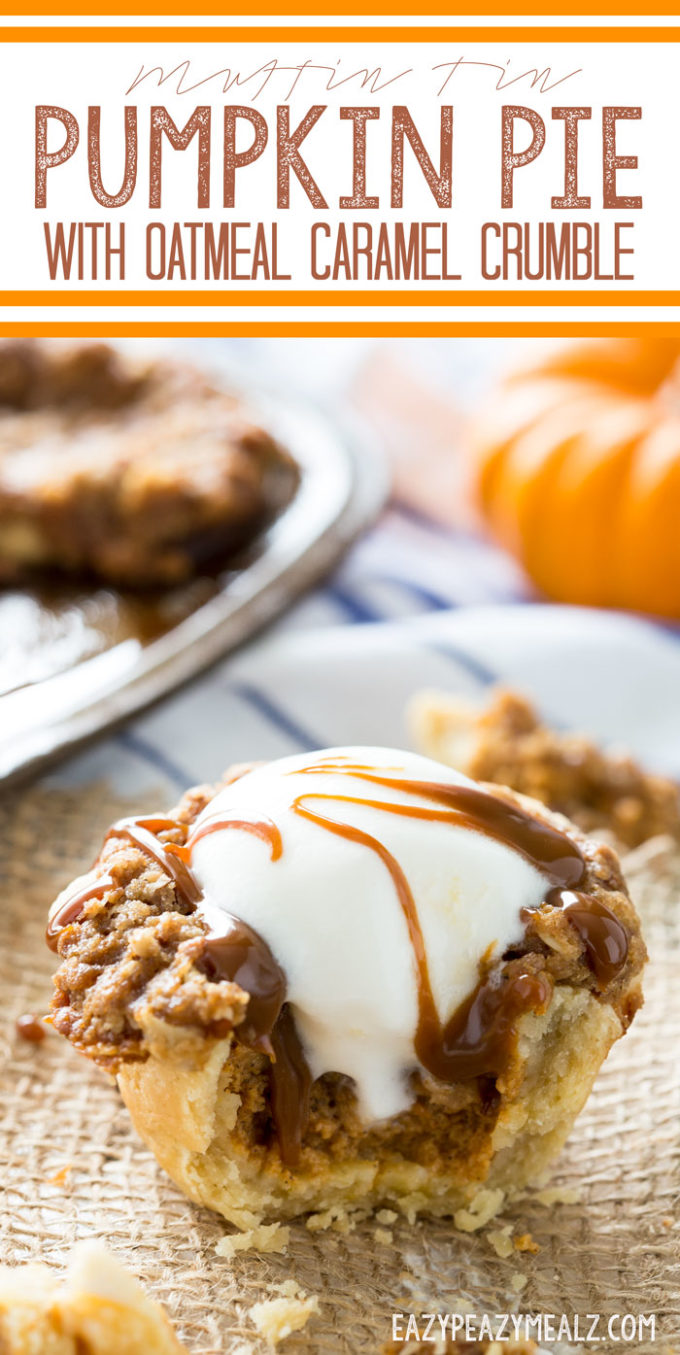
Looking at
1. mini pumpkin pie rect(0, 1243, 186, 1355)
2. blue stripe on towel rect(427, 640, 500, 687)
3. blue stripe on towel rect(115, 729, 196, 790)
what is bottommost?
blue stripe on towel rect(115, 729, 196, 790)

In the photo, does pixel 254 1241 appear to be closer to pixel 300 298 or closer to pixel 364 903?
pixel 364 903

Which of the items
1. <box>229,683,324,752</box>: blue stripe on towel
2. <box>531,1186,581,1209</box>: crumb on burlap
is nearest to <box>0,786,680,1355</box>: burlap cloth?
<box>531,1186,581,1209</box>: crumb on burlap

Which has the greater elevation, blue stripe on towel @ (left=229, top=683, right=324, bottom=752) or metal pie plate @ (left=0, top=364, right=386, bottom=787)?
metal pie plate @ (left=0, top=364, right=386, bottom=787)

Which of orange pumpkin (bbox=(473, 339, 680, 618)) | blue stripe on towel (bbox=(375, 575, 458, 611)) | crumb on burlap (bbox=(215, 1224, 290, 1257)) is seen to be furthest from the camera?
blue stripe on towel (bbox=(375, 575, 458, 611))

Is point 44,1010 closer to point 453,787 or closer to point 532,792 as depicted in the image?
point 453,787

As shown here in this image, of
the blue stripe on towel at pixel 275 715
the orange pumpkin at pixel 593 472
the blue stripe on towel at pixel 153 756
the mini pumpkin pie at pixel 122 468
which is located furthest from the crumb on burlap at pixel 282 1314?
the orange pumpkin at pixel 593 472

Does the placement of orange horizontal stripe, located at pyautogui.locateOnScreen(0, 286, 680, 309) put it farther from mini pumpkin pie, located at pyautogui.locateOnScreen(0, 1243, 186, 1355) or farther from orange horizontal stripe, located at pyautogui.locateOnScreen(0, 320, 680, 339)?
mini pumpkin pie, located at pyautogui.locateOnScreen(0, 1243, 186, 1355)
